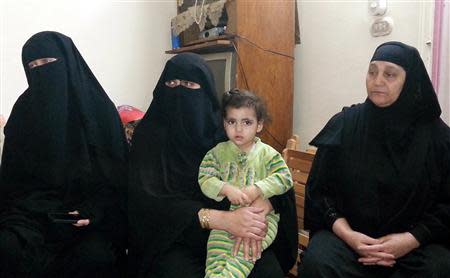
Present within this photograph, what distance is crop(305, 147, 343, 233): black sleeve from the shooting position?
1.61 meters

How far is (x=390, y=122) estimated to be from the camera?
1.54m

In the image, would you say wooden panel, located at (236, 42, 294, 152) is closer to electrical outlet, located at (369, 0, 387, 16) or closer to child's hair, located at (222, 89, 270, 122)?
electrical outlet, located at (369, 0, 387, 16)

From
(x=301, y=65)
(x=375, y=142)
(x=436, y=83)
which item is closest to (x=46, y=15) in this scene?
(x=301, y=65)

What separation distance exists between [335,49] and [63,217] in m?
2.19

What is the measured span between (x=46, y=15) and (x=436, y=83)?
2667 mm

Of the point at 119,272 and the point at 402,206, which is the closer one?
the point at 402,206

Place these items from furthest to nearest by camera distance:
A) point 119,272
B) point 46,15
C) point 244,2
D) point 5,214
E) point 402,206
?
point 46,15, point 244,2, point 119,272, point 5,214, point 402,206

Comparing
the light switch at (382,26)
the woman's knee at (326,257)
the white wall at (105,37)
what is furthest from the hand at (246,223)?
the white wall at (105,37)

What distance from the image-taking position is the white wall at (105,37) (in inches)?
105

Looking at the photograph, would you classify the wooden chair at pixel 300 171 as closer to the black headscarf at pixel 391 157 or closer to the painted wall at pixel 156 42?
the black headscarf at pixel 391 157

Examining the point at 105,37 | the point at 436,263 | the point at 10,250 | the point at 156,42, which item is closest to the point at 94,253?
the point at 10,250

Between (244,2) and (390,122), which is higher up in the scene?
(244,2)

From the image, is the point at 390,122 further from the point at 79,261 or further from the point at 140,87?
the point at 140,87

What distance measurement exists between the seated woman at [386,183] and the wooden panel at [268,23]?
1.27 metres
